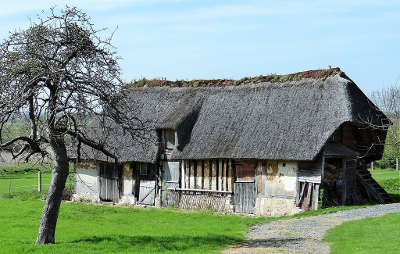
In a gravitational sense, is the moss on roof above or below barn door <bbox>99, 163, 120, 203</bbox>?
above

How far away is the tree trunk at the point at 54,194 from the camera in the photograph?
19.3 metres

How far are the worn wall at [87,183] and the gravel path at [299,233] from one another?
15.0 metres

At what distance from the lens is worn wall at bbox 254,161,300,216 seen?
30141 mm

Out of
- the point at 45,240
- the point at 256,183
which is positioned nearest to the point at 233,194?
the point at 256,183

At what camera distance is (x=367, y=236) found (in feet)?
66.6

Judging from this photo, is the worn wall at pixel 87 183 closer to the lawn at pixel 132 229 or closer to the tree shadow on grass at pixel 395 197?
the lawn at pixel 132 229

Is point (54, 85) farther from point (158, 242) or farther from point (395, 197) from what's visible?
point (395, 197)

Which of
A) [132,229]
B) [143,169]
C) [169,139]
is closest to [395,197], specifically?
[169,139]

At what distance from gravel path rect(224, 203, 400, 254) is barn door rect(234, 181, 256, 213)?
5.19 metres

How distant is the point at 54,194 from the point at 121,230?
4965 millimetres

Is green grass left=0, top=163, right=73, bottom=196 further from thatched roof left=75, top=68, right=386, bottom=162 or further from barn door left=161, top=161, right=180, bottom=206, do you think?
thatched roof left=75, top=68, right=386, bottom=162

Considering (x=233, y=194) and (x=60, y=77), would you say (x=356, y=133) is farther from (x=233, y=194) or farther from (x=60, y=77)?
(x=60, y=77)

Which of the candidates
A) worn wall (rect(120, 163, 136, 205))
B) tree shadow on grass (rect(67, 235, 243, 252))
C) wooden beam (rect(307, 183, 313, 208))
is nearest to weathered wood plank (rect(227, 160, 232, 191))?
wooden beam (rect(307, 183, 313, 208))

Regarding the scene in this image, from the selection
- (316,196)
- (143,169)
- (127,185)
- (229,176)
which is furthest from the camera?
(127,185)
